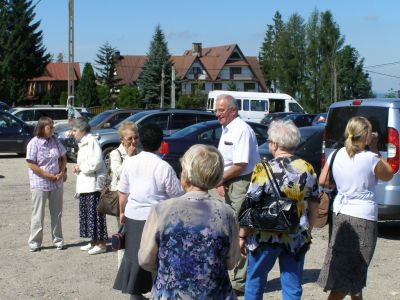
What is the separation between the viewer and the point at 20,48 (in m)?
63.4

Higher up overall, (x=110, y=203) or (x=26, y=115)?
(x=26, y=115)

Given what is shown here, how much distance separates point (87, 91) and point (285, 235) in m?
74.3

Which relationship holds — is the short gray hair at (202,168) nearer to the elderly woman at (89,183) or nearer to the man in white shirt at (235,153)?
the man in white shirt at (235,153)

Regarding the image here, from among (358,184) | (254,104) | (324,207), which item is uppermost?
(254,104)

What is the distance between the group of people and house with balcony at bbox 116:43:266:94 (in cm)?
9018

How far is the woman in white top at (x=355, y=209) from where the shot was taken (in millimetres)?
5281

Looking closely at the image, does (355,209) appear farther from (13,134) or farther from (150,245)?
(13,134)

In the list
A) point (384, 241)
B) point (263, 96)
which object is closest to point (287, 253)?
point (384, 241)

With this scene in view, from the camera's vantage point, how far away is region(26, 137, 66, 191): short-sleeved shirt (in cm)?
830

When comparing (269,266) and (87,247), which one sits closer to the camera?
(269,266)

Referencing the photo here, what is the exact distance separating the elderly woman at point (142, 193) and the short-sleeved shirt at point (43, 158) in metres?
3.26

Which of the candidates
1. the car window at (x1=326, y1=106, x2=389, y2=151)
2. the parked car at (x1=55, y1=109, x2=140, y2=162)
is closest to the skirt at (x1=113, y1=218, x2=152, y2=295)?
the car window at (x1=326, y1=106, x2=389, y2=151)

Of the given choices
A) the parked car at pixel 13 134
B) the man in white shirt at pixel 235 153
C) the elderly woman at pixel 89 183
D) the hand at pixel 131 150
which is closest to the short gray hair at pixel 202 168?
the man in white shirt at pixel 235 153

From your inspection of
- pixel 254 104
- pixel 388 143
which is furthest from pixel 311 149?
pixel 254 104
